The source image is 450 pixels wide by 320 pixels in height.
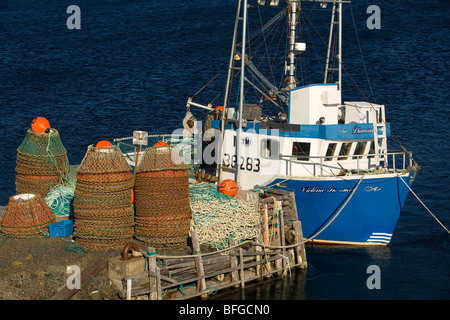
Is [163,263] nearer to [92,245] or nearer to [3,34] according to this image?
[92,245]

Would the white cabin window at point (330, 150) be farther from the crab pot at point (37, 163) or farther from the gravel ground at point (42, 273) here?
the crab pot at point (37, 163)

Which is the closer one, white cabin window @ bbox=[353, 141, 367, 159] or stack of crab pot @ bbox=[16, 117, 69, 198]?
stack of crab pot @ bbox=[16, 117, 69, 198]

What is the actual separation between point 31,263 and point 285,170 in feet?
38.6

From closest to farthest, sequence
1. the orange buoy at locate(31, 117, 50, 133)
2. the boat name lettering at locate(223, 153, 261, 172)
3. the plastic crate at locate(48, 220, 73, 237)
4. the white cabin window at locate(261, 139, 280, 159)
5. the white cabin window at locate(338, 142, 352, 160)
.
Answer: the plastic crate at locate(48, 220, 73, 237) → the orange buoy at locate(31, 117, 50, 133) → the white cabin window at locate(261, 139, 280, 159) → the boat name lettering at locate(223, 153, 261, 172) → the white cabin window at locate(338, 142, 352, 160)

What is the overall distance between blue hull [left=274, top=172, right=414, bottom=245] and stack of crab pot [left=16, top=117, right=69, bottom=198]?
9.19 meters

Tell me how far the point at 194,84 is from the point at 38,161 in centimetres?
3009

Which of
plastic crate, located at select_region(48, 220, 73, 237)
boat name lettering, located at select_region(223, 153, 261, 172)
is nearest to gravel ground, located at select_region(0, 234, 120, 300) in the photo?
plastic crate, located at select_region(48, 220, 73, 237)

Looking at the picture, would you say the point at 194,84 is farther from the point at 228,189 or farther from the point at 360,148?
the point at 228,189

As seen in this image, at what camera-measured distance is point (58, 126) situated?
46.3 m

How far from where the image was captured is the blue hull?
26.2 m

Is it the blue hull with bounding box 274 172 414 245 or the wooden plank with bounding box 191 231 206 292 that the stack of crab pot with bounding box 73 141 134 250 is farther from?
the blue hull with bounding box 274 172 414 245

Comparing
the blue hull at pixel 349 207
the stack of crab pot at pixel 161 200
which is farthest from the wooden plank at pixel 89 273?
the blue hull at pixel 349 207

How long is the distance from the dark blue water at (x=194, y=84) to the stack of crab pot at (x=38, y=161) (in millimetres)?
8946

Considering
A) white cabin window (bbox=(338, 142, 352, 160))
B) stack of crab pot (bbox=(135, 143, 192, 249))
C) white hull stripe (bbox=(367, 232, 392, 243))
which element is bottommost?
white hull stripe (bbox=(367, 232, 392, 243))
